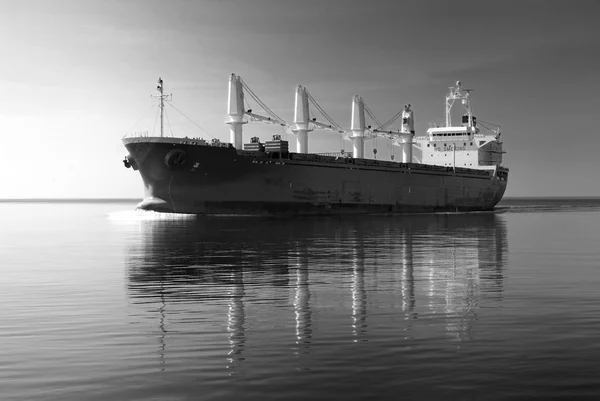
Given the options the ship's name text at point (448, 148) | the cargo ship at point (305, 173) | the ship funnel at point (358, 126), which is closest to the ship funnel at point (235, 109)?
the cargo ship at point (305, 173)

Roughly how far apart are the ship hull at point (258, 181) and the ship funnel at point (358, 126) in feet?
30.2

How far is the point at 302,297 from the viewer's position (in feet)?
37.7

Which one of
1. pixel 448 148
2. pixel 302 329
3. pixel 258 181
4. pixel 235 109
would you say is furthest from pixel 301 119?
pixel 302 329

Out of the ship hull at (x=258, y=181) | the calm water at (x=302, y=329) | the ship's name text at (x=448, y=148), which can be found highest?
the ship's name text at (x=448, y=148)

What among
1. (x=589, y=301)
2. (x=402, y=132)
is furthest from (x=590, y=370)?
(x=402, y=132)

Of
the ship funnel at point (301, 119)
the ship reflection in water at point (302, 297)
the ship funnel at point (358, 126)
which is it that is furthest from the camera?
the ship funnel at point (358, 126)

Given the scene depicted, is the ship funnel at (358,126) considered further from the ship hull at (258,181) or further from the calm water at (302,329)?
the calm water at (302,329)

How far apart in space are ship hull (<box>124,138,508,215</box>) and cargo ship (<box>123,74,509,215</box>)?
83 millimetres

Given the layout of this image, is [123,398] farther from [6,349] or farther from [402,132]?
[402,132]

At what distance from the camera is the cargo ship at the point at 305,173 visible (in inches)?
1746

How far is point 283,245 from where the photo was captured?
929 inches

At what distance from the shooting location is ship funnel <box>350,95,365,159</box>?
6681 cm

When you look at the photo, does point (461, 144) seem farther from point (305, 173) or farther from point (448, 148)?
point (305, 173)

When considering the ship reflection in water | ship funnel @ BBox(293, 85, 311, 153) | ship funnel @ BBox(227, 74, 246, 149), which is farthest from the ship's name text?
the ship reflection in water
